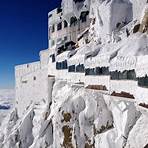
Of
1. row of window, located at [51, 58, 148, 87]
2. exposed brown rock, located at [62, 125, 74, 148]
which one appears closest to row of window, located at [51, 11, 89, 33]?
row of window, located at [51, 58, 148, 87]

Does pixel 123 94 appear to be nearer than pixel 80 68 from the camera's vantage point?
Yes

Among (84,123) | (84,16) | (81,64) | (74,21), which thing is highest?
(84,16)

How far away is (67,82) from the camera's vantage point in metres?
42.0

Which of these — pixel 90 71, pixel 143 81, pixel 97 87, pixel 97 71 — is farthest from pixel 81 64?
pixel 143 81

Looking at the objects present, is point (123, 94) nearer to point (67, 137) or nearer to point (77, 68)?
point (67, 137)

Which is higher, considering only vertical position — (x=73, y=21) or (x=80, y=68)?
(x=73, y=21)

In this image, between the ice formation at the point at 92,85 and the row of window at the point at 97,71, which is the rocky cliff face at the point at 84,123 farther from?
the row of window at the point at 97,71

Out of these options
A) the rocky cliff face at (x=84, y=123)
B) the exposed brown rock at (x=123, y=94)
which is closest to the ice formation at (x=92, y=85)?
the rocky cliff face at (x=84, y=123)

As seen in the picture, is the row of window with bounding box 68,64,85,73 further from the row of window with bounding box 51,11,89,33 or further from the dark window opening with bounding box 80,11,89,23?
the row of window with bounding box 51,11,89,33

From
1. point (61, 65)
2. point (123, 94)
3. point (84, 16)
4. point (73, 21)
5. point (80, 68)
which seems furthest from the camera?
point (73, 21)

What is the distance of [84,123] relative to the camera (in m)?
30.4

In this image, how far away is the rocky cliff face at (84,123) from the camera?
2327 cm

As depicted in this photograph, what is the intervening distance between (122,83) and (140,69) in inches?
168

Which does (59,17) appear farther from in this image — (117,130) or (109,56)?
(117,130)
